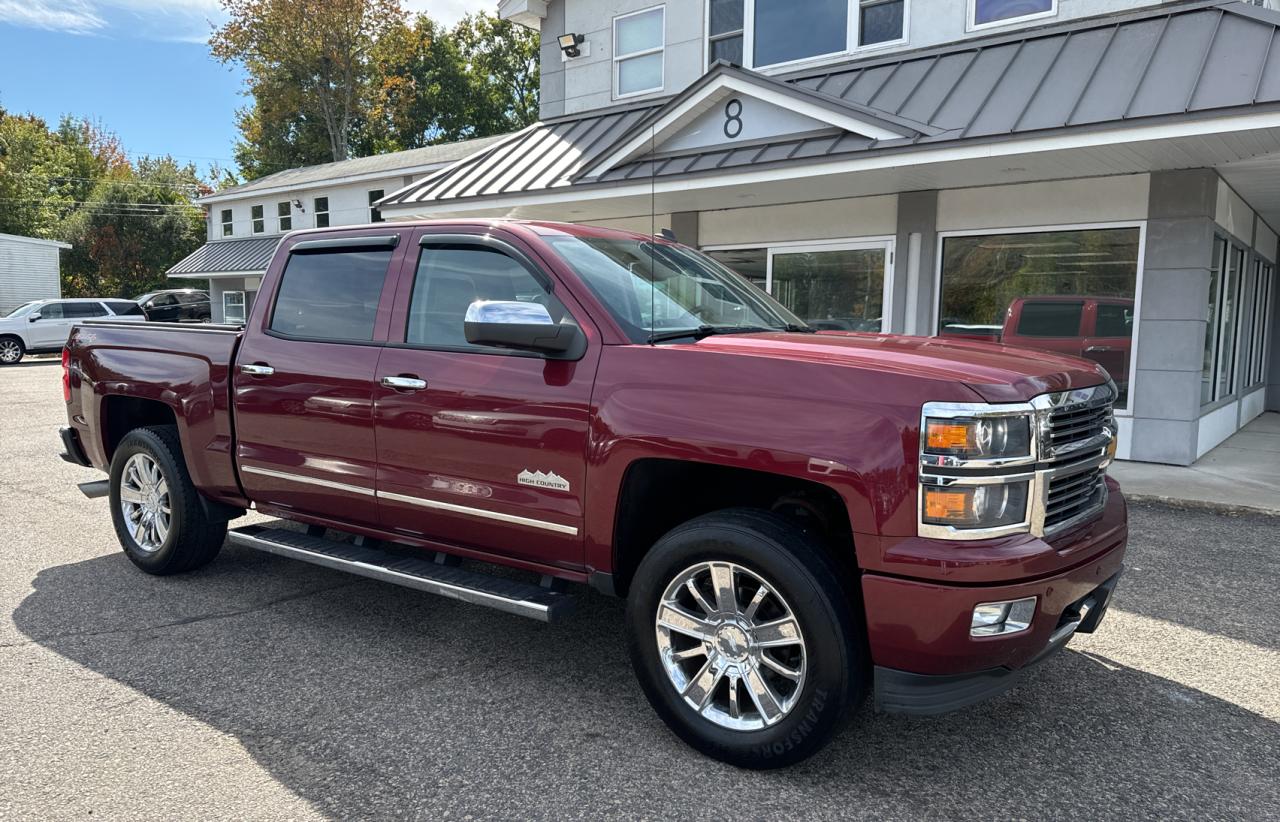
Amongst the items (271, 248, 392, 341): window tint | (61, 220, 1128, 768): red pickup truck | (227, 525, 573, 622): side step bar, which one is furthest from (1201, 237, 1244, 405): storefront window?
(271, 248, 392, 341): window tint

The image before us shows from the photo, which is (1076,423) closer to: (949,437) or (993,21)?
(949,437)

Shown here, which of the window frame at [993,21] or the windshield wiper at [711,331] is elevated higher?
the window frame at [993,21]

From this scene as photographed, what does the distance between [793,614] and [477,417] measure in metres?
1.52

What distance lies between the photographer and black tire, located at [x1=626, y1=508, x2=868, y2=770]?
2.77 metres

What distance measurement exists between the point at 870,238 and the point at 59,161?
2014 inches

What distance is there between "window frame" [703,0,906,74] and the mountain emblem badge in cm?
939

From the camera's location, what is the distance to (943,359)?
3.00 metres

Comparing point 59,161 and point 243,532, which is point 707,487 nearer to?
point 243,532

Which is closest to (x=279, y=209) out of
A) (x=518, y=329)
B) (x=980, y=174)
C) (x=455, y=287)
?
(x=980, y=174)

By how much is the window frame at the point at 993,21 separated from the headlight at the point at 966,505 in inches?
358

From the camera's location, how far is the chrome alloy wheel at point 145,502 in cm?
498

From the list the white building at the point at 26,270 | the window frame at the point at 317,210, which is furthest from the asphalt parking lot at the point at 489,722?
the white building at the point at 26,270

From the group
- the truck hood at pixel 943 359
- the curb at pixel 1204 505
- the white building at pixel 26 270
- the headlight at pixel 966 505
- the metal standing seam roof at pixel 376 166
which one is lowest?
the curb at pixel 1204 505

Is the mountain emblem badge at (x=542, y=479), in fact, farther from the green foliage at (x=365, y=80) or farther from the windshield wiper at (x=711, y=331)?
the green foliage at (x=365, y=80)
